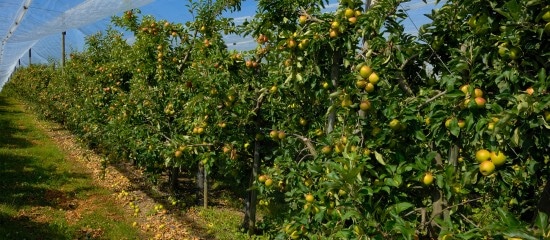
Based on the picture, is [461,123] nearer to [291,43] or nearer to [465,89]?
[465,89]

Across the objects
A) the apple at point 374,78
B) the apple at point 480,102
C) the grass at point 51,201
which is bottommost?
the grass at point 51,201

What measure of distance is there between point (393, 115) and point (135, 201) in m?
6.12

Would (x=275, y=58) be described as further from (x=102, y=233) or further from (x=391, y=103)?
(x=102, y=233)

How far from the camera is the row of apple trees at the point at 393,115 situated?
1829mm

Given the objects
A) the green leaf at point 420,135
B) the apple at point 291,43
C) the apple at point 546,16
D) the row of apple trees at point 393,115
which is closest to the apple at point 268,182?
the row of apple trees at point 393,115

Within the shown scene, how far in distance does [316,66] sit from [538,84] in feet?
5.00

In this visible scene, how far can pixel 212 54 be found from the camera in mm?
5000

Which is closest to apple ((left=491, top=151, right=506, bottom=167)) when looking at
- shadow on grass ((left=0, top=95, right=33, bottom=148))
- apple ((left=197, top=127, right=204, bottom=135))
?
apple ((left=197, top=127, right=204, bottom=135))

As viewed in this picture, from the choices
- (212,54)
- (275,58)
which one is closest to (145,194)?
(212,54)

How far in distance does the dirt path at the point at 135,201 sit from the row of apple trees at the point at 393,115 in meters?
1.51

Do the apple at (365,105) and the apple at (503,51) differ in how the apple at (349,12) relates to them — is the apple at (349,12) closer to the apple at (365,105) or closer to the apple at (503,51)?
the apple at (365,105)

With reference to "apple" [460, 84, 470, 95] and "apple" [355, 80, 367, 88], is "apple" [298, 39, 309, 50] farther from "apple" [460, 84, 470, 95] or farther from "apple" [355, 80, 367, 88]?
"apple" [460, 84, 470, 95]

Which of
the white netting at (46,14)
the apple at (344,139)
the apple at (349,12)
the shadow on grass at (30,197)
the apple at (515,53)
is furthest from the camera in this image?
the white netting at (46,14)

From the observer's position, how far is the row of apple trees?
1.83 meters
